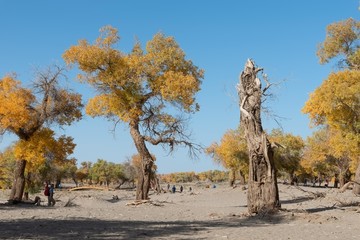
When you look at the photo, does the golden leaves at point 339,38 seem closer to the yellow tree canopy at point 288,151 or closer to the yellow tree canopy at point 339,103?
the yellow tree canopy at point 339,103

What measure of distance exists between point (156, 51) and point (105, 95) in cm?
425

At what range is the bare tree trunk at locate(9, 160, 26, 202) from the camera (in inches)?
1085

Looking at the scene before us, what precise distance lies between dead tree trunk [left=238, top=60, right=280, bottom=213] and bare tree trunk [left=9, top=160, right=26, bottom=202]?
16.6 meters

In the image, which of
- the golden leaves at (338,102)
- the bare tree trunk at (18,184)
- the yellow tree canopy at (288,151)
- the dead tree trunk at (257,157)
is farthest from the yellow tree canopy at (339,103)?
the yellow tree canopy at (288,151)

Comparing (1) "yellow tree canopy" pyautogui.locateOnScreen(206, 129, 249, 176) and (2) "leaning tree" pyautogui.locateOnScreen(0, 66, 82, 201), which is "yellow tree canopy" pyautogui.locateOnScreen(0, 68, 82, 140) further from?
(1) "yellow tree canopy" pyautogui.locateOnScreen(206, 129, 249, 176)

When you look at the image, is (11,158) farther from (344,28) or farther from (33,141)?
(344,28)

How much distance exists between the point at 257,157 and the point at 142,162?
381 inches

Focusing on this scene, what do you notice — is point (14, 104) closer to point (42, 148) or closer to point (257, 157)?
point (42, 148)

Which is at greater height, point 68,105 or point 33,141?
point 68,105

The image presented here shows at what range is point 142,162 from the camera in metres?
25.9

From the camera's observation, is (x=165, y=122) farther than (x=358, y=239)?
Yes

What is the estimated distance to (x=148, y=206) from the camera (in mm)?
24922

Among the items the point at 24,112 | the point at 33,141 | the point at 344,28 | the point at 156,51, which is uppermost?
the point at 344,28

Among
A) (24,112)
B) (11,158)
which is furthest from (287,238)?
(11,158)
